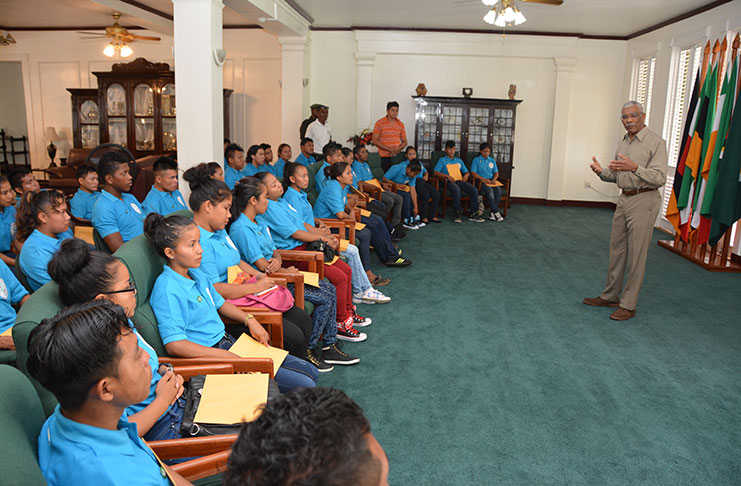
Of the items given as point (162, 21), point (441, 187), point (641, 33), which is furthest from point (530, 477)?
point (641, 33)

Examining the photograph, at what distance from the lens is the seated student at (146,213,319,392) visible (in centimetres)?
224

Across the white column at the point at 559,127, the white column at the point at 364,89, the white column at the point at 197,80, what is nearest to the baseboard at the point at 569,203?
the white column at the point at 559,127

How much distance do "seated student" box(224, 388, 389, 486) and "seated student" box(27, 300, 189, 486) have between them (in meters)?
0.67

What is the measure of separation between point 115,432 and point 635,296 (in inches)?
156

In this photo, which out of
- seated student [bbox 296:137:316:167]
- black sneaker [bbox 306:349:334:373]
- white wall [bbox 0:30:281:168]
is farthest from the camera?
white wall [bbox 0:30:281:168]

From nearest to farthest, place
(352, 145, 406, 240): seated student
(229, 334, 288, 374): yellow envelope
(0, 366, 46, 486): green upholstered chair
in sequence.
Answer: (0, 366, 46, 486): green upholstered chair
(229, 334, 288, 374): yellow envelope
(352, 145, 406, 240): seated student

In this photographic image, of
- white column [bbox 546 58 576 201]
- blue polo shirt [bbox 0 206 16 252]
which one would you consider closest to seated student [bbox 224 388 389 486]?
blue polo shirt [bbox 0 206 16 252]

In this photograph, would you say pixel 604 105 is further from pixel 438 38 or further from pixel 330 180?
pixel 330 180

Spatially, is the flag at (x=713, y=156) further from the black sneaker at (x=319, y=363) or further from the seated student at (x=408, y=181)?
the black sneaker at (x=319, y=363)

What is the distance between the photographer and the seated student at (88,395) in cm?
123

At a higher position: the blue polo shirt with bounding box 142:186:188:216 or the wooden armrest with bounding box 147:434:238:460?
the blue polo shirt with bounding box 142:186:188:216

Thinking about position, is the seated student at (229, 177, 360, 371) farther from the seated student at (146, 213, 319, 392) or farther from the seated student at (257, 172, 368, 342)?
the seated student at (146, 213, 319, 392)

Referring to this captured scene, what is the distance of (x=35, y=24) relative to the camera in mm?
9922

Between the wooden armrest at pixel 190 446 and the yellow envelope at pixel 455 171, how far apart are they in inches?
288
